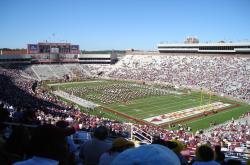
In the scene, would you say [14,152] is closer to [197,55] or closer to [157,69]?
[157,69]

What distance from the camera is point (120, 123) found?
24.7m

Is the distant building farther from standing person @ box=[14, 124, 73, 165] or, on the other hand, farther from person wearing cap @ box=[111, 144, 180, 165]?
person wearing cap @ box=[111, 144, 180, 165]

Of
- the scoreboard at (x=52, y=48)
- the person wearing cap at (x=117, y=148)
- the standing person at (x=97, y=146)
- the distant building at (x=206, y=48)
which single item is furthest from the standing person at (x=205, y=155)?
the scoreboard at (x=52, y=48)

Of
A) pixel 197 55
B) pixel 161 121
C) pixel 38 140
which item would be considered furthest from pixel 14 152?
pixel 197 55

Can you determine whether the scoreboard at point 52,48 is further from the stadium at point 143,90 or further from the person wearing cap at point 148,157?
the person wearing cap at point 148,157

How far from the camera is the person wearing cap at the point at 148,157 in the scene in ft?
5.84

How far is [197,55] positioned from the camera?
65125 millimetres

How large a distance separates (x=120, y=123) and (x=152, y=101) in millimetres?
15255

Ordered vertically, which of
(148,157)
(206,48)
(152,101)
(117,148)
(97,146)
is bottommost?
(152,101)

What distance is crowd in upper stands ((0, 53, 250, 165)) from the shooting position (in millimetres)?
2434

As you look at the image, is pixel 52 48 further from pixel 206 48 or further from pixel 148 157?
pixel 148 157

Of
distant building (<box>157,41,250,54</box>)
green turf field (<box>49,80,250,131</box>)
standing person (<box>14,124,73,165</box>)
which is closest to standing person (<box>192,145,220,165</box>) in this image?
standing person (<box>14,124,73,165</box>)

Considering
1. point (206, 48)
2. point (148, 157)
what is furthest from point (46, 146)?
point (206, 48)

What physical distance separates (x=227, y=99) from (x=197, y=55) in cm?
2471
